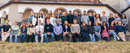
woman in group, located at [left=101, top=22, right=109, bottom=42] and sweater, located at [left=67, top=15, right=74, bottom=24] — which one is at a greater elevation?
sweater, located at [left=67, top=15, right=74, bottom=24]

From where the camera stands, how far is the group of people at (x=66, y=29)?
1102cm

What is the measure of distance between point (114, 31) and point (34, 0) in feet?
37.5

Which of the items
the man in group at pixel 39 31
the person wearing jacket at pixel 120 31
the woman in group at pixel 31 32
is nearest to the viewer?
the man in group at pixel 39 31

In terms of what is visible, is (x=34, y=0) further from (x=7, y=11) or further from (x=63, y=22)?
(x=63, y=22)

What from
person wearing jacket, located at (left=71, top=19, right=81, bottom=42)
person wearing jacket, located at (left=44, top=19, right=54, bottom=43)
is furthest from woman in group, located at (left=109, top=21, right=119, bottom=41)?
person wearing jacket, located at (left=44, top=19, right=54, bottom=43)

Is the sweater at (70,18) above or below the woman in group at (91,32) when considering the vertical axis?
above

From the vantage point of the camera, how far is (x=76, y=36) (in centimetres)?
1124

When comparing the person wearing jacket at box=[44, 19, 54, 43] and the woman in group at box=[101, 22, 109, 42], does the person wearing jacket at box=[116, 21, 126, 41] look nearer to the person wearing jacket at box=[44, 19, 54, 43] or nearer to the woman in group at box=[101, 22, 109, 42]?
the woman in group at box=[101, 22, 109, 42]

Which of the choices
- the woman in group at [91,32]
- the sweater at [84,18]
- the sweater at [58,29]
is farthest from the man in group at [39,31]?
the woman in group at [91,32]

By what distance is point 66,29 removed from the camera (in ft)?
37.5

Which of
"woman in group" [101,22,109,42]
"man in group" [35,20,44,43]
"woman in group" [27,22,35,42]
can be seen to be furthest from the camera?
"woman in group" [101,22,109,42]

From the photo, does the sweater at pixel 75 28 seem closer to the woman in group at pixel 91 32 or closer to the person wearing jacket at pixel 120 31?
the woman in group at pixel 91 32

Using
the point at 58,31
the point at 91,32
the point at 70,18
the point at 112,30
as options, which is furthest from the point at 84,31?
the point at 112,30

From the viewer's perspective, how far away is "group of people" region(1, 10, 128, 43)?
11016 mm
